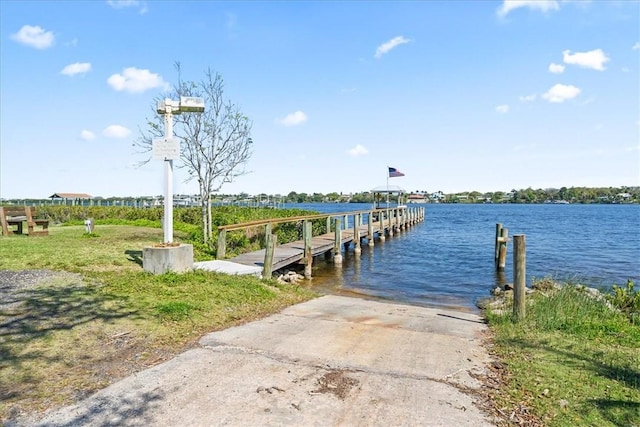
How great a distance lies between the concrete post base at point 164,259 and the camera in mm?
8164

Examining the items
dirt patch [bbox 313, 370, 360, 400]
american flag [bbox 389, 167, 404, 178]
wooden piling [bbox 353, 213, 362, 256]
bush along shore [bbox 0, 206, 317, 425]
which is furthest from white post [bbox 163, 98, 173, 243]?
american flag [bbox 389, 167, 404, 178]

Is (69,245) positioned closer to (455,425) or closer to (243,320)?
(243,320)

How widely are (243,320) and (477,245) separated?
2349 cm

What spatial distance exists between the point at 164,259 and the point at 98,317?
2.63 metres

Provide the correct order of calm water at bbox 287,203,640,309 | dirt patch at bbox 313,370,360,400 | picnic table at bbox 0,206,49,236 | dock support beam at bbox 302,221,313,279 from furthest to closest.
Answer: picnic table at bbox 0,206,49,236 < dock support beam at bbox 302,221,313,279 < calm water at bbox 287,203,640,309 < dirt patch at bbox 313,370,360,400

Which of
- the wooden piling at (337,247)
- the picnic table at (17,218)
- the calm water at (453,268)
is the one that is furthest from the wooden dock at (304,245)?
the picnic table at (17,218)

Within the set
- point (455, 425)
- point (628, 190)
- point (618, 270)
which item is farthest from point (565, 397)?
point (628, 190)

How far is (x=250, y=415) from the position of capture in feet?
11.0

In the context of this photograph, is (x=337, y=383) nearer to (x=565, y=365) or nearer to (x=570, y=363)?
(x=565, y=365)

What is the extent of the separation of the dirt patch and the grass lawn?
1727 mm

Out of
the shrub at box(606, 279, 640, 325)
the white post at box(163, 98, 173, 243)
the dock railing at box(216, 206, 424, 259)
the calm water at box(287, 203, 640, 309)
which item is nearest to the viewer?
the white post at box(163, 98, 173, 243)

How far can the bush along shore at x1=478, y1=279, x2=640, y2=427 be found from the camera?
3678mm

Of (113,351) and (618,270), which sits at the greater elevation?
(113,351)

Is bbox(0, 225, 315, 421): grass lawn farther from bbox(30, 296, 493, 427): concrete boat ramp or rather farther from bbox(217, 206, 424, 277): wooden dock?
bbox(217, 206, 424, 277): wooden dock
